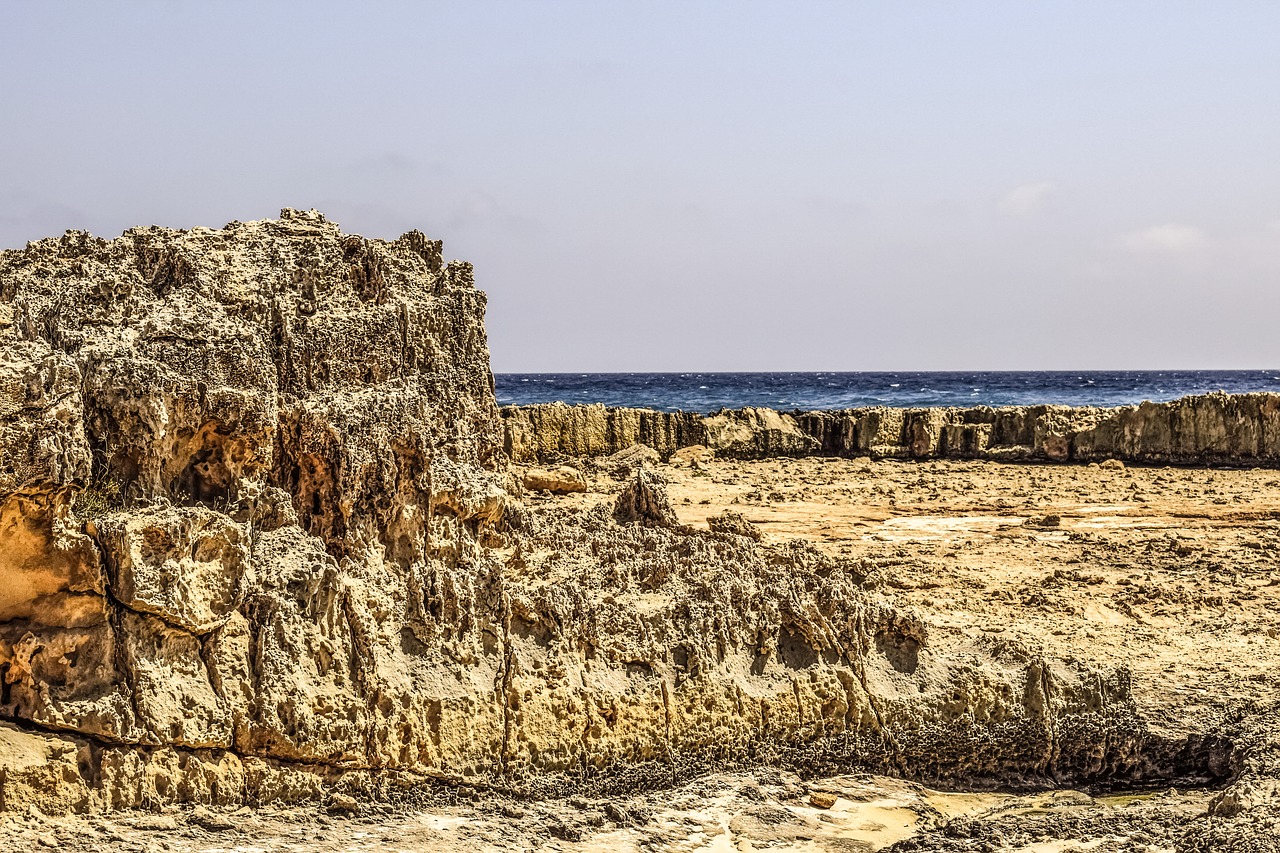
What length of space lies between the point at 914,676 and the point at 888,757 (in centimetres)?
39

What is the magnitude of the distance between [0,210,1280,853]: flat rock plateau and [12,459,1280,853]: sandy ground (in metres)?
0.03

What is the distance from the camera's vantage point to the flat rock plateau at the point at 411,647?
12.6 feet

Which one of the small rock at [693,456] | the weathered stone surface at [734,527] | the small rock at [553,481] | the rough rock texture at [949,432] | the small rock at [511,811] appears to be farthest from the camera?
the small rock at [693,456]

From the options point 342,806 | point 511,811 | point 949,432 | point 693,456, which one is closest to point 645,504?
point 511,811

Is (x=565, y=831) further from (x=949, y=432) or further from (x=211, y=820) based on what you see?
Result: (x=949, y=432)

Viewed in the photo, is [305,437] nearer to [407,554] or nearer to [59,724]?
[407,554]

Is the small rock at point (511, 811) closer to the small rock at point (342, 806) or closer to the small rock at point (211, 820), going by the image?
the small rock at point (342, 806)

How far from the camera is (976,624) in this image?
21.8ft

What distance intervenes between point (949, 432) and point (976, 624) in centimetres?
1303

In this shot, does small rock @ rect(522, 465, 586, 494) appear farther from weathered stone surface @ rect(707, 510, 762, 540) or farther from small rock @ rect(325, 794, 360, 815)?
small rock @ rect(325, 794, 360, 815)

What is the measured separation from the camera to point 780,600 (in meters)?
4.89

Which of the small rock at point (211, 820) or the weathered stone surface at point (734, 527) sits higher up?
the weathered stone surface at point (734, 527)

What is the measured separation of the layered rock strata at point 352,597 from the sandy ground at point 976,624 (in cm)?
18

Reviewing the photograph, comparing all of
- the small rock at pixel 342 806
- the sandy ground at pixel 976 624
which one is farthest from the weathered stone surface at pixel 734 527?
the small rock at pixel 342 806
